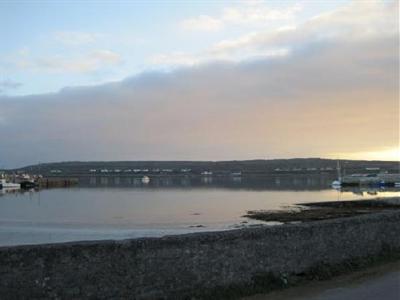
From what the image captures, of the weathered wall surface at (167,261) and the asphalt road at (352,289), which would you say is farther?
the asphalt road at (352,289)

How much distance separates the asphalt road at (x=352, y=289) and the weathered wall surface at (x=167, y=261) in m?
0.57

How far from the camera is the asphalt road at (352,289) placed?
10391 mm

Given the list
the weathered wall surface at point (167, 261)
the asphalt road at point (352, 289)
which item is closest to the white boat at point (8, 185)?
the weathered wall surface at point (167, 261)

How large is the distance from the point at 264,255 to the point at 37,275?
14.9 ft

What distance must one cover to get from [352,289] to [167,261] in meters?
3.62

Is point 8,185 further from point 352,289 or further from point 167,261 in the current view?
point 352,289

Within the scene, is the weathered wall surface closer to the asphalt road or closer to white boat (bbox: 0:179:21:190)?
the asphalt road

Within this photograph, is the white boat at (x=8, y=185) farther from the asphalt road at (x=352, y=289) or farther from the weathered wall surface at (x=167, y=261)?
the asphalt road at (x=352, y=289)

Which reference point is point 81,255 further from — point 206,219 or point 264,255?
point 206,219

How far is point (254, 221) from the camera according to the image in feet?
165

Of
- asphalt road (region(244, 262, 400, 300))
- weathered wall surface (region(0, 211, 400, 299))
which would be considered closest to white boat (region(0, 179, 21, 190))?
weathered wall surface (region(0, 211, 400, 299))

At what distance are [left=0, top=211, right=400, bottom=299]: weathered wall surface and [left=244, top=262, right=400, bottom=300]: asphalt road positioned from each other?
573 mm

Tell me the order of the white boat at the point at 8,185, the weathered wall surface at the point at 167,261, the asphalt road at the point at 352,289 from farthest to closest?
the white boat at the point at 8,185, the asphalt road at the point at 352,289, the weathered wall surface at the point at 167,261

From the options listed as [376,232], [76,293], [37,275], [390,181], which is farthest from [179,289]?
[390,181]
